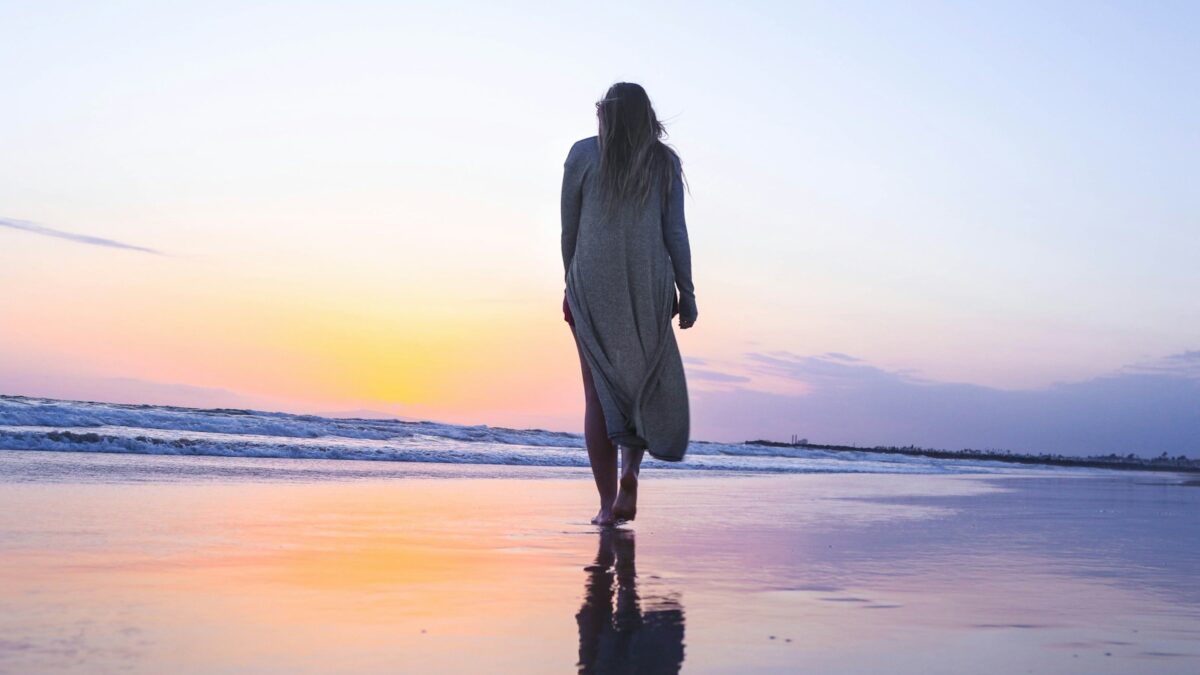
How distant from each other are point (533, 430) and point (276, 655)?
2331 centimetres

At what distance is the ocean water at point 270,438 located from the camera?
1151 centimetres

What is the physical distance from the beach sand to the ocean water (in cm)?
592

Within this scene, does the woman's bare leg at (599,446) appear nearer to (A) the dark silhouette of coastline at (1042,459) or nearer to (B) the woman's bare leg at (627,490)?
(B) the woman's bare leg at (627,490)

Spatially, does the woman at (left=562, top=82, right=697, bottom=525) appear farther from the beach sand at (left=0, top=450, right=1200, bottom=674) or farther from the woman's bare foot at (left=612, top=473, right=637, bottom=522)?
the beach sand at (left=0, top=450, right=1200, bottom=674)

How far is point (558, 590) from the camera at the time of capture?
2799 millimetres

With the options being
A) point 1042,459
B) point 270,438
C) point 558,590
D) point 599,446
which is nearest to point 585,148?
point 599,446

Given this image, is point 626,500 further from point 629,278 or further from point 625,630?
point 625,630

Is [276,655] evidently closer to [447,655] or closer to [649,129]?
[447,655]

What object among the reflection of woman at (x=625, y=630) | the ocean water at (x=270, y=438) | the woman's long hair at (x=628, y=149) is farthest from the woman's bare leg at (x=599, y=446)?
the ocean water at (x=270, y=438)

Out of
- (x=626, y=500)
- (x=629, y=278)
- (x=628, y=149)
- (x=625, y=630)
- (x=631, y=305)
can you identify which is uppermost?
(x=628, y=149)

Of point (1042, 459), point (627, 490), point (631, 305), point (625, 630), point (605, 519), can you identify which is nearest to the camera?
point (625, 630)

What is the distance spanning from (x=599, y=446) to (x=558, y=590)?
1946mm

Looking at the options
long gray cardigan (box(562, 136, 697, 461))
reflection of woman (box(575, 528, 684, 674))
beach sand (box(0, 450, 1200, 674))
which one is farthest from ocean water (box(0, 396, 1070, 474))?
reflection of woman (box(575, 528, 684, 674))

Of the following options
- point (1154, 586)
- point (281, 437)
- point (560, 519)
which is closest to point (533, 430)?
point (281, 437)
